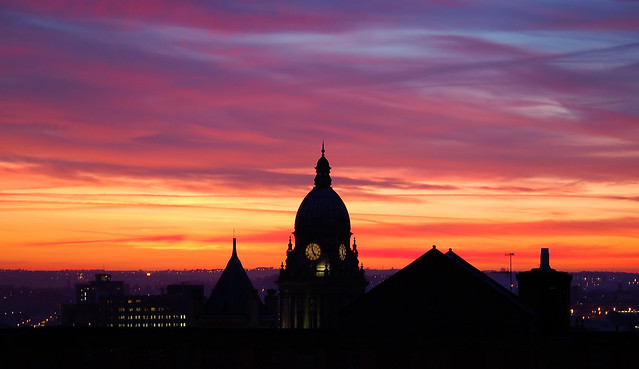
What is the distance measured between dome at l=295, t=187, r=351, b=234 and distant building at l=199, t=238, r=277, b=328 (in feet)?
33.4

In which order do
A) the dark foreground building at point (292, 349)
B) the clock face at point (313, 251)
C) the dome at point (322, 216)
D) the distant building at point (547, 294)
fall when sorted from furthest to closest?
the dome at point (322, 216) → the clock face at point (313, 251) → the distant building at point (547, 294) → the dark foreground building at point (292, 349)

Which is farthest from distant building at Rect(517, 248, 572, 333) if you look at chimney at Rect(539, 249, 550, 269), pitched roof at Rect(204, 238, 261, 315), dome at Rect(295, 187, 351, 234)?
dome at Rect(295, 187, 351, 234)

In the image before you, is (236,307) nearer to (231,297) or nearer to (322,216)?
(231,297)

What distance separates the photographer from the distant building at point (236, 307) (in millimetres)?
154875

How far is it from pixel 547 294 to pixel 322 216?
73305mm

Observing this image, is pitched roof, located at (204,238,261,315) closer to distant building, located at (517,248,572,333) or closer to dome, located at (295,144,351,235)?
dome, located at (295,144,351,235)

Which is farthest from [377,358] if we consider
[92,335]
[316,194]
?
[316,194]

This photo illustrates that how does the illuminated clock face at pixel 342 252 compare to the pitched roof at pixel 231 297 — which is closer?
the pitched roof at pixel 231 297

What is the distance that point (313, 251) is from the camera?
16300 cm

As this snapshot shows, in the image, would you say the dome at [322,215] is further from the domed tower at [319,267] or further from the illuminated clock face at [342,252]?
the illuminated clock face at [342,252]

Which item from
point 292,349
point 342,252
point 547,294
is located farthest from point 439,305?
point 342,252

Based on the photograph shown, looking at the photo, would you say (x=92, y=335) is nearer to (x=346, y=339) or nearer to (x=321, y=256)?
(x=346, y=339)

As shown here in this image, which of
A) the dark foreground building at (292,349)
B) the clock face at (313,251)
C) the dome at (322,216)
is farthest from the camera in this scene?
the dome at (322,216)

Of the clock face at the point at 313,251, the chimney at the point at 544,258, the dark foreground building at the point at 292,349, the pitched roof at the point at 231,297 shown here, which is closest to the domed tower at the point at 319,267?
the clock face at the point at 313,251
